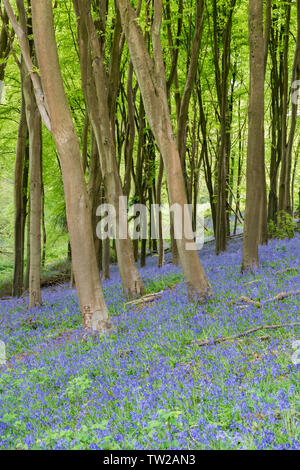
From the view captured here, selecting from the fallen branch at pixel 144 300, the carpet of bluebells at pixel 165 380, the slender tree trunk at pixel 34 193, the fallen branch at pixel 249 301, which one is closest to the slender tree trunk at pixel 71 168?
the carpet of bluebells at pixel 165 380

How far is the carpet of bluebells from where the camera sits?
10.1ft

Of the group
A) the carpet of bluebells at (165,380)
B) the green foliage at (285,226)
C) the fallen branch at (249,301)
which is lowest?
the carpet of bluebells at (165,380)

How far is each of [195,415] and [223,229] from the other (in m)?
12.5

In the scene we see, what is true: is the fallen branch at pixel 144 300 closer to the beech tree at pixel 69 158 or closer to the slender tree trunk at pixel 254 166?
the beech tree at pixel 69 158

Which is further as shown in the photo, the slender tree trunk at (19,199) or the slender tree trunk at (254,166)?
the slender tree trunk at (19,199)

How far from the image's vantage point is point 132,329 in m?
6.49

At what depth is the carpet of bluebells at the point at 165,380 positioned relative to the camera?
3.08 m

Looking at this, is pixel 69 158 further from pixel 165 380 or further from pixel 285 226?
pixel 285 226

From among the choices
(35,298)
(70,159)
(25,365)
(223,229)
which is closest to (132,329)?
(25,365)

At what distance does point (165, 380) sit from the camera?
164 inches

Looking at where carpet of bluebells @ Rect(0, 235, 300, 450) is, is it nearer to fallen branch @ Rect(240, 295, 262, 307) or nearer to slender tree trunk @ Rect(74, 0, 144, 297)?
fallen branch @ Rect(240, 295, 262, 307)

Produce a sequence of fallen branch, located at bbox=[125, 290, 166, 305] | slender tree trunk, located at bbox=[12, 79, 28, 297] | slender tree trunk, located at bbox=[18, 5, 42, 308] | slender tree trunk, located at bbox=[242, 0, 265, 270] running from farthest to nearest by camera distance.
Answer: slender tree trunk, located at bbox=[12, 79, 28, 297]
slender tree trunk, located at bbox=[18, 5, 42, 308]
fallen branch, located at bbox=[125, 290, 166, 305]
slender tree trunk, located at bbox=[242, 0, 265, 270]

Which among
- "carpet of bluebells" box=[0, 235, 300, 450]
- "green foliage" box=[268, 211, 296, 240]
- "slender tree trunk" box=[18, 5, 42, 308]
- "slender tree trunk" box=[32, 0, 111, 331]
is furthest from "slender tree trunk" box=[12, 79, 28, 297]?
"green foliage" box=[268, 211, 296, 240]

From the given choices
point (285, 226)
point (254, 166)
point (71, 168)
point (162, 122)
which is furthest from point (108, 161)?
point (285, 226)
